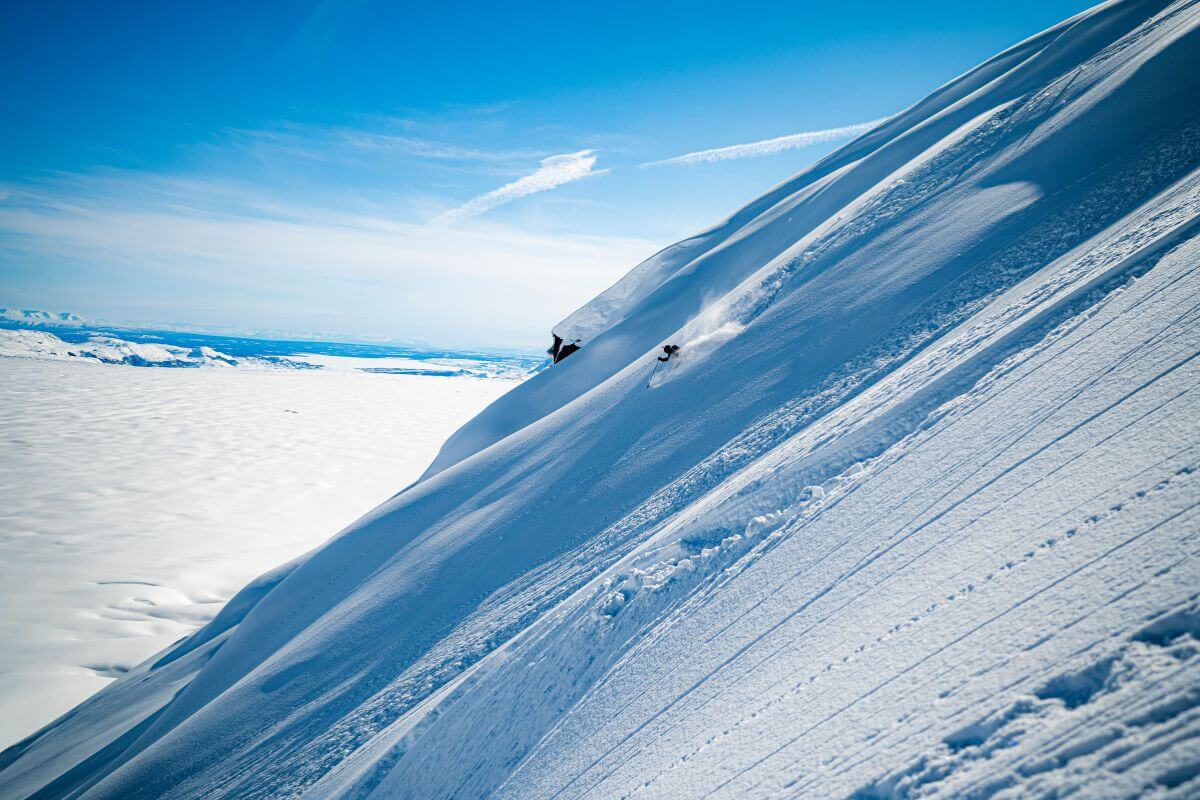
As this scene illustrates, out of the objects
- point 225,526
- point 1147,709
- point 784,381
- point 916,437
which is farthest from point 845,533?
point 225,526

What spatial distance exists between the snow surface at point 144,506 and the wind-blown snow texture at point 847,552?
3.75 m

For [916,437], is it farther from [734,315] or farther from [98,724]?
[98,724]

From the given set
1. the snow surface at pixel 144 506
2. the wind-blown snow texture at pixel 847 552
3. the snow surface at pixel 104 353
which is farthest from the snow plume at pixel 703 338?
the snow surface at pixel 104 353

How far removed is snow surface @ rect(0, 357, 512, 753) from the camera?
7523 mm

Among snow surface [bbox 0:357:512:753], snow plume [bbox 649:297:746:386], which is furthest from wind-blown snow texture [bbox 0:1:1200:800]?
snow surface [bbox 0:357:512:753]

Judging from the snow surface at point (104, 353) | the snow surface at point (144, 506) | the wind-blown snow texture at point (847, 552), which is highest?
the snow surface at point (104, 353)

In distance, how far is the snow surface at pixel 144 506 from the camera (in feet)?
24.7

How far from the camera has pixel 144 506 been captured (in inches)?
527

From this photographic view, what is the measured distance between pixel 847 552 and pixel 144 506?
58.4ft

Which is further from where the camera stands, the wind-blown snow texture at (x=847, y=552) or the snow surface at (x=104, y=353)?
the snow surface at (x=104, y=353)

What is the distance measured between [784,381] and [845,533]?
4.88 feet

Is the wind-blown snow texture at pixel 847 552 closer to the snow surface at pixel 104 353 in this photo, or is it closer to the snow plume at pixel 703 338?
the snow plume at pixel 703 338

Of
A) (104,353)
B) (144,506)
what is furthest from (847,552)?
(104,353)

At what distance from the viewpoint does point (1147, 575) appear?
1155 millimetres
